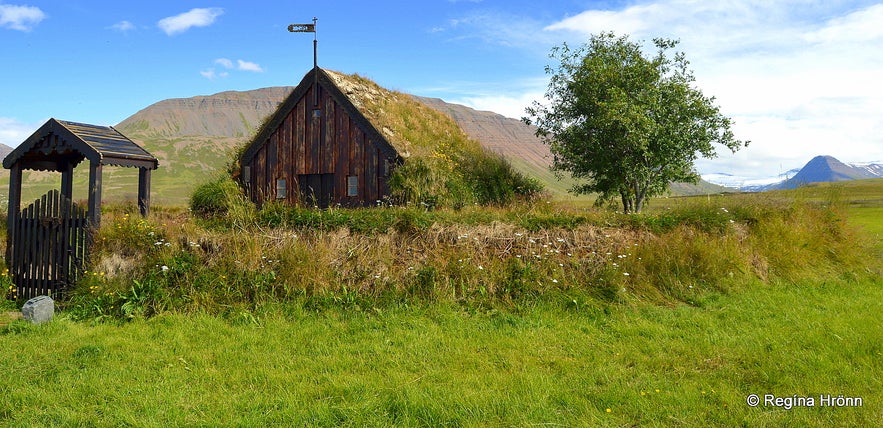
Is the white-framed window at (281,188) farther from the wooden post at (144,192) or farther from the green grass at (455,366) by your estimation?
the green grass at (455,366)

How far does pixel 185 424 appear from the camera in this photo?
4398 millimetres

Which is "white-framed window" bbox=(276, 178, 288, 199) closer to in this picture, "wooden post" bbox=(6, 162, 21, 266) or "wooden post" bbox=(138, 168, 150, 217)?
"wooden post" bbox=(138, 168, 150, 217)

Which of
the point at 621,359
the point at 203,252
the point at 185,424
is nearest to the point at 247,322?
the point at 203,252

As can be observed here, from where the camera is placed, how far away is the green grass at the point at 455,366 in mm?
4531

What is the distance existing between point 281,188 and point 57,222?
381 inches

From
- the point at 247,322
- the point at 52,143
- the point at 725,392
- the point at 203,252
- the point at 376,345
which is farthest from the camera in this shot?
the point at 52,143

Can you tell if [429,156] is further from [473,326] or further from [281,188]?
[473,326]

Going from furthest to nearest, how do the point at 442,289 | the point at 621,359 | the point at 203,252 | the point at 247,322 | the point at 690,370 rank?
the point at 203,252
the point at 442,289
the point at 247,322
the point at 621,359
the point at 690,370

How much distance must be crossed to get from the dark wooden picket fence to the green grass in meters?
2.05

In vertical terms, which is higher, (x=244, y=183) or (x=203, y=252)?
(x=244, y=183)

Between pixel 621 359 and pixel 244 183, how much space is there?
17083 millimetres

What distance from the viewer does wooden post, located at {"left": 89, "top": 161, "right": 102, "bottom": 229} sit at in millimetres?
9334

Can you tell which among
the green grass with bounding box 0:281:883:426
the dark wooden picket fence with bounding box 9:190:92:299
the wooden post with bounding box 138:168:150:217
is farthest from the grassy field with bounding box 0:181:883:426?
the wooden post with bounding box 138:168:150:217

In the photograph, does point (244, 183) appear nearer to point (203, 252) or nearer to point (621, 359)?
point (203, 252)
